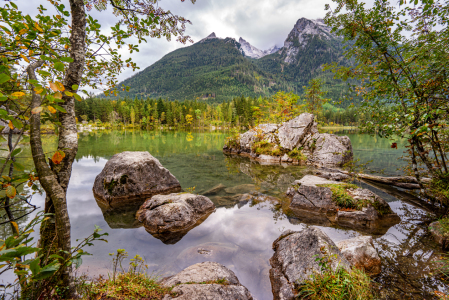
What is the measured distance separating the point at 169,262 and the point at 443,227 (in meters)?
7.92

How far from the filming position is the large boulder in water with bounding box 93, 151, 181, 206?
331 inches

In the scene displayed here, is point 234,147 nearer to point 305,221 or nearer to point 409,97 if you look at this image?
point 305,221

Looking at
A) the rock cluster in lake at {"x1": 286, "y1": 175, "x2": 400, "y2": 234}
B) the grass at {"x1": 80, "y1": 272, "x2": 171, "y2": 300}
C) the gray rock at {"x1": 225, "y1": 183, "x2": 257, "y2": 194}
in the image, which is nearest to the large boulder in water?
the gray rock at {"x1": 225, "y1": 183, "x2": 257, "y2": 194}

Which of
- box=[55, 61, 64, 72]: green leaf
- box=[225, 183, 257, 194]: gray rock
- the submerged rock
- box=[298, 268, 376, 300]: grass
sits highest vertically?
box=[55, 61, 64, 72]: green leaf

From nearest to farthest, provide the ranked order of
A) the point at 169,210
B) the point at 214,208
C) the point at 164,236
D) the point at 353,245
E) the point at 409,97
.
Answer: the point at 353,245 → the point at 409,97 → the point at 164,236 → the point at 169,210 → the point at 214,208

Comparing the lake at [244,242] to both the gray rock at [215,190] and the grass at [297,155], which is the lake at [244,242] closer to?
the gray rock at [215,190]

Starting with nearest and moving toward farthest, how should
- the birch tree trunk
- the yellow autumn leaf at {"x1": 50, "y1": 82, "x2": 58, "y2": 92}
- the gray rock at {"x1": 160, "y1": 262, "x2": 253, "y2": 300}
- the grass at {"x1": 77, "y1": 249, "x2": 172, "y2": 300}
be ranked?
the yellow autumn leaf at {"x1": 50, "y1": 82, "x2": 58, "y2": 92}
the birch tree trunk
the grass at {"x1": 77, "y1": 249, "x2": 172, "y2": 300}
the gray rock at {"x1": 160, "y1": 262, "x2": 253, "y2": 300}

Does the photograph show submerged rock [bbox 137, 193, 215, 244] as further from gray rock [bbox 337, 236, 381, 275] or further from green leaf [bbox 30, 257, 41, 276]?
green leaf [bbox 30, 257, 41, 276]

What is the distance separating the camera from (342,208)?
7.34 m

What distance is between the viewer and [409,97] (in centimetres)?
514

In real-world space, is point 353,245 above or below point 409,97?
below

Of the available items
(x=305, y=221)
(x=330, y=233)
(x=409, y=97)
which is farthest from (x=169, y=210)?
(x=409, y=97)

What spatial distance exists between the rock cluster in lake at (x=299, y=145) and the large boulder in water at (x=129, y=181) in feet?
45.1

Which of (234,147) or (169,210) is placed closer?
(169,210)
